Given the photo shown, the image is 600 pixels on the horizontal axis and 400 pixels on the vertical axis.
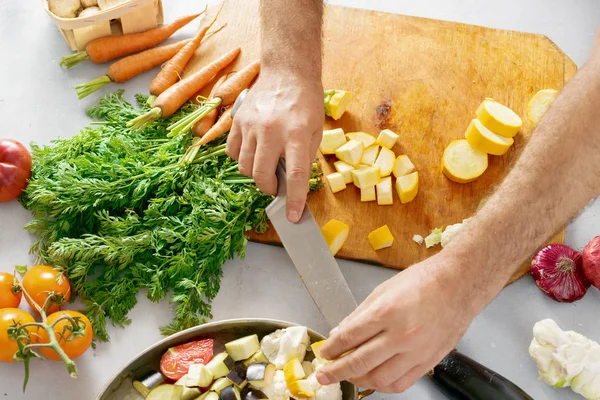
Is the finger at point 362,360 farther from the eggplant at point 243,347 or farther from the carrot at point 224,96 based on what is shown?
the carrot at point 224,96

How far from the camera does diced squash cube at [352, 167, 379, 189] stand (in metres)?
2.56

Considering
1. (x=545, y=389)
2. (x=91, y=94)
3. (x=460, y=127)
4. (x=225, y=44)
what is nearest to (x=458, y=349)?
(x=545, y=389)

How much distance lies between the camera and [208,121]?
2.74 meters

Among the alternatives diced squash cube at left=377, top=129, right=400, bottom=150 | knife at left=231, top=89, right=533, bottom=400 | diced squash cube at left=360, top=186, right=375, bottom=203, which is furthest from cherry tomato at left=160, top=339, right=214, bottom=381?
diced squash cube at left=377, top=129, right=400, bottom=150

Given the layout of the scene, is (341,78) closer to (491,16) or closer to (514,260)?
(491,16)

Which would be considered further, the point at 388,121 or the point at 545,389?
the point at 388,121

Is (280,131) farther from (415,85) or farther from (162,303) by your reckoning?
(415,85)

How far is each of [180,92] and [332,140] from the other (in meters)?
0.70

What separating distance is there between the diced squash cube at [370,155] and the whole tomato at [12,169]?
136 centimetres

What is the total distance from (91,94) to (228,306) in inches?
48.1

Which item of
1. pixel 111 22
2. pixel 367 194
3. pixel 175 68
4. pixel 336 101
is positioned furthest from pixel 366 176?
pixel 111 22

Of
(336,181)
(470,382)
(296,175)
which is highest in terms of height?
(296,175)

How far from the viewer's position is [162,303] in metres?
2.46

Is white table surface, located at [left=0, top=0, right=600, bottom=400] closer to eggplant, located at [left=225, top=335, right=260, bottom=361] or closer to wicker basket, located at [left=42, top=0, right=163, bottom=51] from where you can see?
wicker basket, located at [left=42, top=0, right=163, bottom=51]
